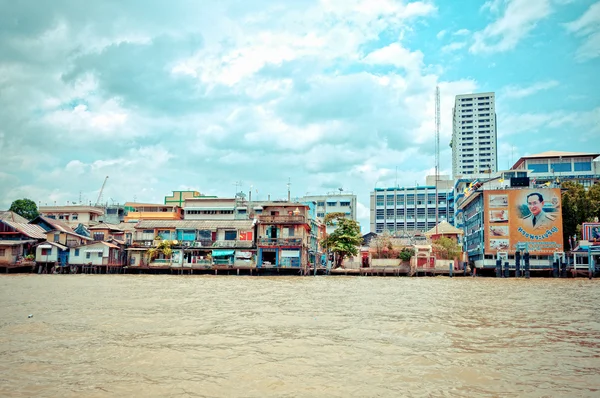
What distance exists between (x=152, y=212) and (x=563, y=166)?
62.8m

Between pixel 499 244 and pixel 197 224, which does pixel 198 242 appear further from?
pixel 499 244

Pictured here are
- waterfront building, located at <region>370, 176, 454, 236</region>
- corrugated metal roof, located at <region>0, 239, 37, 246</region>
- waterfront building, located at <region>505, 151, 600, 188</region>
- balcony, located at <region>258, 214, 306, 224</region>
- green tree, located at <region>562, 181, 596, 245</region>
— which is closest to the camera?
corrugated metal roof, located at <region>0, 239, 37, 246</region>

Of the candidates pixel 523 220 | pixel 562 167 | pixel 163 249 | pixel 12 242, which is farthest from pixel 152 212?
pixel 562 167

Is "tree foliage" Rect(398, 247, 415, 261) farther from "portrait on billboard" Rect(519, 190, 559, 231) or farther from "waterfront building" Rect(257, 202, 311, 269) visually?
"portrait on billboard" Rect(519, 190, 559, 231)

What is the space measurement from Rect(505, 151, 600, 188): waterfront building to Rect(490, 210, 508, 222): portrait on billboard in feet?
85.6

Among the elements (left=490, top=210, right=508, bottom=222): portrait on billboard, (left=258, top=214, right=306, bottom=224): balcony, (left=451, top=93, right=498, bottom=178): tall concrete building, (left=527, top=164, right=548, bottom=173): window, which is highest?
(left=451, top=93, right=498, bottom=178): tall concrete building

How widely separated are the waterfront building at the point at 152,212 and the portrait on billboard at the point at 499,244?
43.3 meters

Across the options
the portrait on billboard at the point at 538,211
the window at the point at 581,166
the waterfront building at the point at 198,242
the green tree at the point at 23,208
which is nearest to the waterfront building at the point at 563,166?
the window at the point at 581,166

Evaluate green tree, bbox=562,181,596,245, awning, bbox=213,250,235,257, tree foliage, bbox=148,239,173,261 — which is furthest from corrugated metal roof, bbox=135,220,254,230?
green tree, bbox=562,181,596,245

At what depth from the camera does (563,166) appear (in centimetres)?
7462

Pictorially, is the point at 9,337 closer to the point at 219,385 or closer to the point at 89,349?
the point at 89,349

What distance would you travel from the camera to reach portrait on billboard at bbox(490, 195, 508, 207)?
50.8 meters

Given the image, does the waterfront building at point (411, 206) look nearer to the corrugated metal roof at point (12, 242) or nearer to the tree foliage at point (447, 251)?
the tree foliage at point (447, 251)

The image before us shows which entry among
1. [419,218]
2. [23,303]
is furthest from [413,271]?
[419,218]
